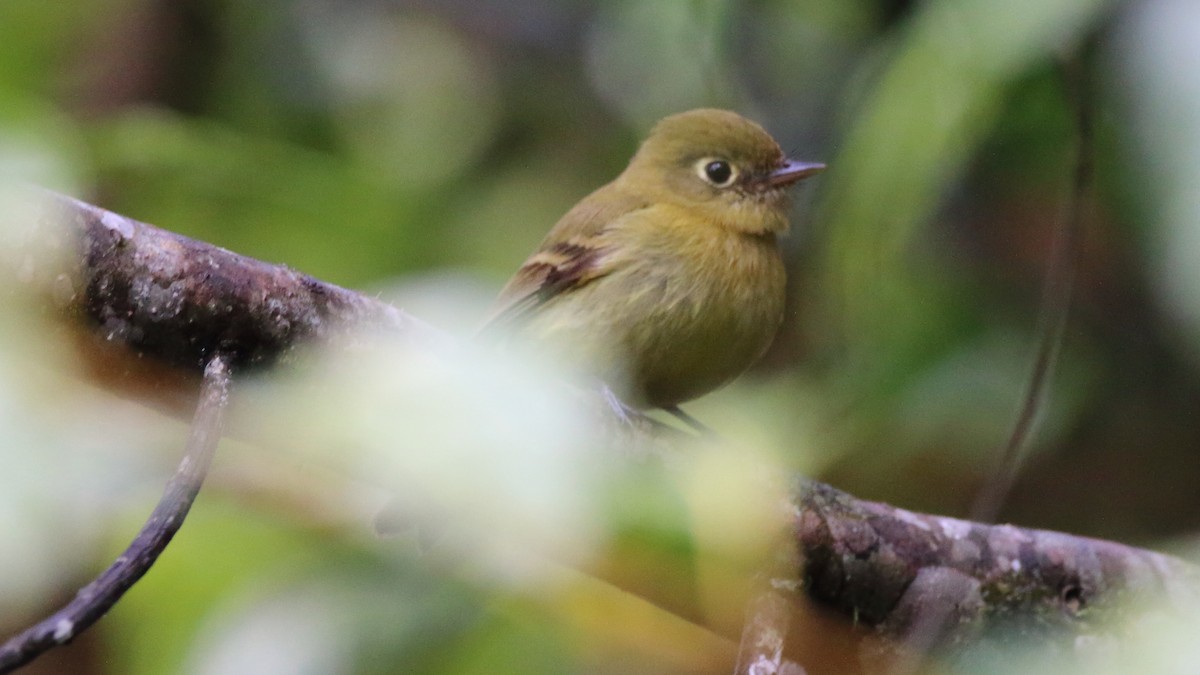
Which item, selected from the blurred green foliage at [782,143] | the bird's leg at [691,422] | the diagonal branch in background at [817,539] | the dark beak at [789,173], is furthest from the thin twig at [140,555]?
the dark beak at [789,173]

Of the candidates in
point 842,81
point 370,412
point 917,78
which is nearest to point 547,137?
point 842,81

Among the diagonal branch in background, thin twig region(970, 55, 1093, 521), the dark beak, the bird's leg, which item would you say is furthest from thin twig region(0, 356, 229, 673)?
the dark beak

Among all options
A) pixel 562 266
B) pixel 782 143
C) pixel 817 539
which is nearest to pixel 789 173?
pixel 562 266

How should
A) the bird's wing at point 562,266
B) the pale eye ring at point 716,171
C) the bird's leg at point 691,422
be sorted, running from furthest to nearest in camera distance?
the pale eye ring at point 716,171 → the bird's wing at point 562,266 → the bird's leg at point 691,422

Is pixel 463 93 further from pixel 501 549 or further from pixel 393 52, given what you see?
pixel 501 549

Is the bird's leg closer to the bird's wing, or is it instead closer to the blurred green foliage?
the blurred green foliage

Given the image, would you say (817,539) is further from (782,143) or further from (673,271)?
(782,143)

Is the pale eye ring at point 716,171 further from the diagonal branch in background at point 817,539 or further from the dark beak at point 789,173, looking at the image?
the diagonal branch in background at point 817,539
